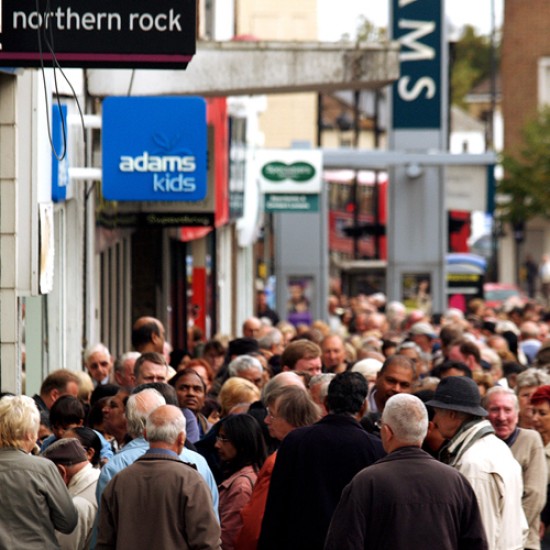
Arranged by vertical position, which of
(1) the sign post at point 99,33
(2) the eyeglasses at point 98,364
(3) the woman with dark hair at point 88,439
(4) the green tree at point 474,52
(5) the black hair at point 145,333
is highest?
(4) the green tree at point 474,52

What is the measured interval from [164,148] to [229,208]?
27.7ft

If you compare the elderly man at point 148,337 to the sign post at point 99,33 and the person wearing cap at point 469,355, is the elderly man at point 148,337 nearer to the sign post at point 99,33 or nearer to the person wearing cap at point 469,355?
the person wearing cap at point 469,355

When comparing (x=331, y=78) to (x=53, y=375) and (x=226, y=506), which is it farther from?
(x=226, y=506)

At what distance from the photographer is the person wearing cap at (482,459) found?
31.0ft

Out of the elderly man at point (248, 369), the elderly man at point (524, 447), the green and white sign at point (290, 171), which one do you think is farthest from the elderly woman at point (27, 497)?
the green and white sign at point (290, 171)

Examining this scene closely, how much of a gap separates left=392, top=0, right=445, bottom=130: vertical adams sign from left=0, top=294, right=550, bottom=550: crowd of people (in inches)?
922

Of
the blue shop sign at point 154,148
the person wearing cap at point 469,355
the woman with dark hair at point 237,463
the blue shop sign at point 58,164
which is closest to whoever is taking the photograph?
the woman with dark hair at point 237,463

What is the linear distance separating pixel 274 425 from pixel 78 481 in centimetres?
122

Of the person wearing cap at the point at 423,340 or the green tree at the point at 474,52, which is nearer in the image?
the person wearing cap at the point at 423,340

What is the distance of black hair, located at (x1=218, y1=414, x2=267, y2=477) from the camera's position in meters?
9.99

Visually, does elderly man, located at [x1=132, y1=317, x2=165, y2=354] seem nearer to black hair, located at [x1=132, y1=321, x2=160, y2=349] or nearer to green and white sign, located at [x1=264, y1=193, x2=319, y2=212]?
black hair, located at [x1=132, y1=321, x2=160, y2=349]

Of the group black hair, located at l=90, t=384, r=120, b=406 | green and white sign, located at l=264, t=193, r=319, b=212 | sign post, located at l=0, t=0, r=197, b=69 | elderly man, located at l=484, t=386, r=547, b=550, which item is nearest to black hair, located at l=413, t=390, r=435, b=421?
elderly man, located at l=484, t=386, r=547, b=550

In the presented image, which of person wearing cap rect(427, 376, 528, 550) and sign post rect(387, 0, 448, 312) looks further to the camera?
sign post rect(387, 0, 448, 312)

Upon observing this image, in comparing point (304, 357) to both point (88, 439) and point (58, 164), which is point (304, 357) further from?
point (88, 439)
